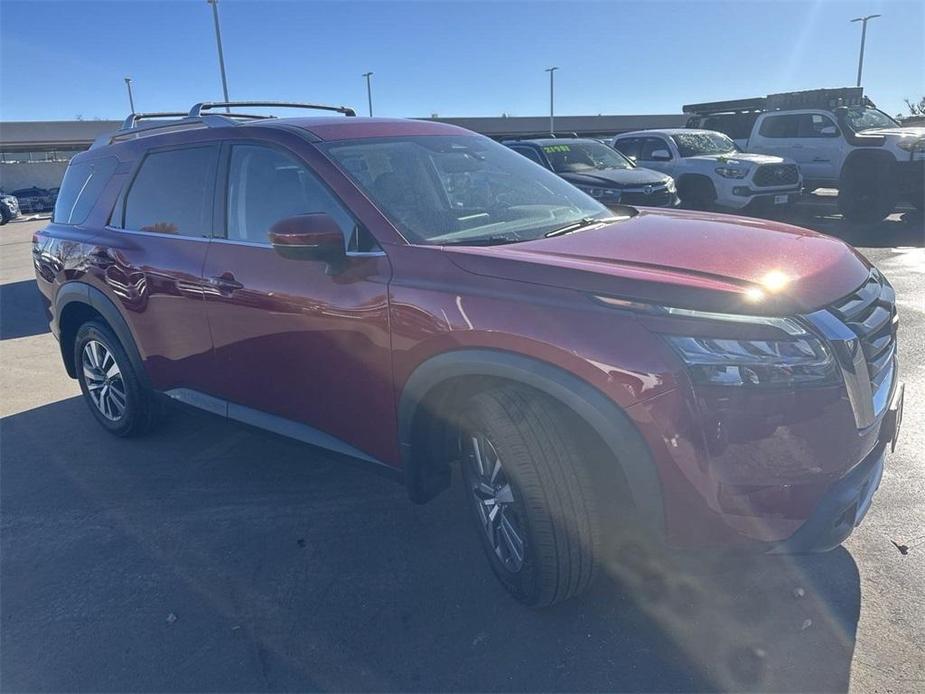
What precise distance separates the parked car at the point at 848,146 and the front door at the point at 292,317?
1115cm

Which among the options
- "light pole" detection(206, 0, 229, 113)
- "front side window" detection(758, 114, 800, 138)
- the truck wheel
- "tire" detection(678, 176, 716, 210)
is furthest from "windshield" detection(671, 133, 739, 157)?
"light pole" detection(206, 0, 229, 113)

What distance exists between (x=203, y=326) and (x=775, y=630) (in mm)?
2878

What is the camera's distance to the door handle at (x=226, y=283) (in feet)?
11.0

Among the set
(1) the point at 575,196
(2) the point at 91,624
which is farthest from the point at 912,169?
(2) the point at 91,624

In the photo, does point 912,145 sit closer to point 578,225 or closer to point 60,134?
point 578,225

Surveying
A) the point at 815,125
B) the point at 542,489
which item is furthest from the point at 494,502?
the point at 815,125

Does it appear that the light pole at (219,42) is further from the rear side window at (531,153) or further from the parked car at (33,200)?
the rear side window at (531,153)

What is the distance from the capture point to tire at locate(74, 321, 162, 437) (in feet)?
14.3

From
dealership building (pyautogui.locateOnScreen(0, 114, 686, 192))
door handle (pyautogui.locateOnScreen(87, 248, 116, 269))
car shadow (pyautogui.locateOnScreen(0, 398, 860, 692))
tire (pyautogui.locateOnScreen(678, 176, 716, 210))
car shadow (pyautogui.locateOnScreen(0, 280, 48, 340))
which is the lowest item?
car shadow (pyautogui.locateOnScreen(0, 398, 860, 692))

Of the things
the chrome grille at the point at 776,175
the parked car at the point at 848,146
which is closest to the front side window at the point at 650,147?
the chrome grille at the point at 776,175

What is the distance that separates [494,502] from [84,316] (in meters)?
3.35

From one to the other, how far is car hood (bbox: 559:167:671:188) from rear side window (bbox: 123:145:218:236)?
6832mm

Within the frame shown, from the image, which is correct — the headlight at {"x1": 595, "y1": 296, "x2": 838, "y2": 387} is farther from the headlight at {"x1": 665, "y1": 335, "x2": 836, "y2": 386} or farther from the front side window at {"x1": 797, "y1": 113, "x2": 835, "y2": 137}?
the front side window at {"x1": 797, "y1": 113, "x2": 835, "y2": 137}

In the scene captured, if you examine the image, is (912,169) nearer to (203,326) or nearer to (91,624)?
(203,326)
